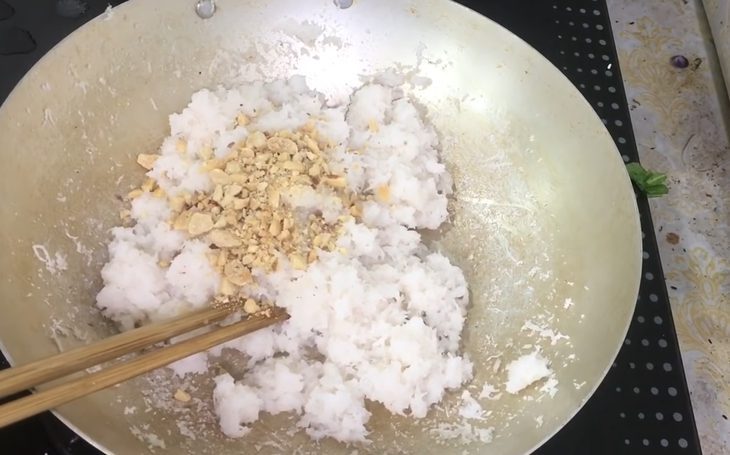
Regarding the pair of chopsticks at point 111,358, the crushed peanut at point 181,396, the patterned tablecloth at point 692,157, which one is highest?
the pair of chopsticks at point 111,358

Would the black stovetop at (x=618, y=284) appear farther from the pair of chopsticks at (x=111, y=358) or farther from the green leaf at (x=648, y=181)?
the pair of chopsticks at (x=111, y=358)

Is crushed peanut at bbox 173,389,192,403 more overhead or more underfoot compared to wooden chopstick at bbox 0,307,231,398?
more underfoot

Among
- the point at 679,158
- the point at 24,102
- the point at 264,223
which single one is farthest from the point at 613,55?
the point at 24,102

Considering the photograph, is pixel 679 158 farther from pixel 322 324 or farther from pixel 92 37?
→ pixel 92 37

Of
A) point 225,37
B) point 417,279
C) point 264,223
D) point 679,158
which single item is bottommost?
point 679,158

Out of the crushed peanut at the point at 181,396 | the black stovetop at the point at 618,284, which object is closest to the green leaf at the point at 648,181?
the black stovetop at the point at 618,284

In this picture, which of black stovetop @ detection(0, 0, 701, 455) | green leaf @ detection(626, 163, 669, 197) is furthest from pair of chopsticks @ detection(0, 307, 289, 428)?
green leaf @ detection(626, 163, 669, 197)

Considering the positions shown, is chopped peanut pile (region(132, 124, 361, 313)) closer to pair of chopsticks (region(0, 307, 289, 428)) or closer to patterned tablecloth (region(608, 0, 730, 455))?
pair of chopsticks (region(0, 307, 289, 428))

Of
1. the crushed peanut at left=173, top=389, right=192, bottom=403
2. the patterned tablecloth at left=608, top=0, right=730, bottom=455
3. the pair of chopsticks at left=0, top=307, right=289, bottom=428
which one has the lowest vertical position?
the patterned tablecloth at left=608, top=0, right=730, bottom=455
